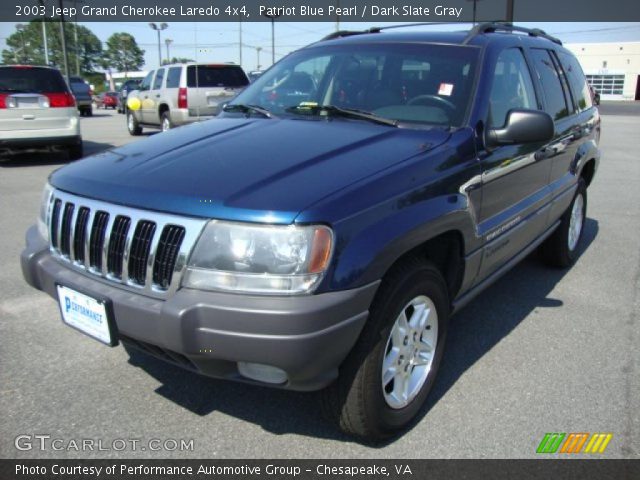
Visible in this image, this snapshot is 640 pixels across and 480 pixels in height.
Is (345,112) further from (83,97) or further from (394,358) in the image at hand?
(83,97)

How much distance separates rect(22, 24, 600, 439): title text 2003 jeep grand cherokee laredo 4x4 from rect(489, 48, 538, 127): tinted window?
2 cm

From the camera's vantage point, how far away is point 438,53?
3342 mm

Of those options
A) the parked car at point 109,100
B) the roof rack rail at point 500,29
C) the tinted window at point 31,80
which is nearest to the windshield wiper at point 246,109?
the roof rack rail at point 500,29

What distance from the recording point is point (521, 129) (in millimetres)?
2982

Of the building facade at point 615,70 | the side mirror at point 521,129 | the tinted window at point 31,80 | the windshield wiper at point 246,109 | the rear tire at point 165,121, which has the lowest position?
the rear tire at point 165,121

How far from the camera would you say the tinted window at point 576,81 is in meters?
4.68

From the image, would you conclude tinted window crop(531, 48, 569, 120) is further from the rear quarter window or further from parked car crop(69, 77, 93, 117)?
parked car crop(69, 77, 93, 117)

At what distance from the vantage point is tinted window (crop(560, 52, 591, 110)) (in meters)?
4.68

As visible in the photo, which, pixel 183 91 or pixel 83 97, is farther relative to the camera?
pixel 83 97

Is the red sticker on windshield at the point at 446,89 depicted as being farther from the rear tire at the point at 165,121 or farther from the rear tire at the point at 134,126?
the rear tire at the point at 134,126

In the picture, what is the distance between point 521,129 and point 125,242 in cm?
206

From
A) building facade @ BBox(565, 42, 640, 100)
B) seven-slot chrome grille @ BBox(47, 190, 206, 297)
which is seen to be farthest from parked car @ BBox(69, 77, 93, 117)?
building facade @ BBox(565, 42, 640, 100)

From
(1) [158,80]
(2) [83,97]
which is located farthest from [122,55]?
(1) [158,80]

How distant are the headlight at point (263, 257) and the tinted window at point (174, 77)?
40.0ft
